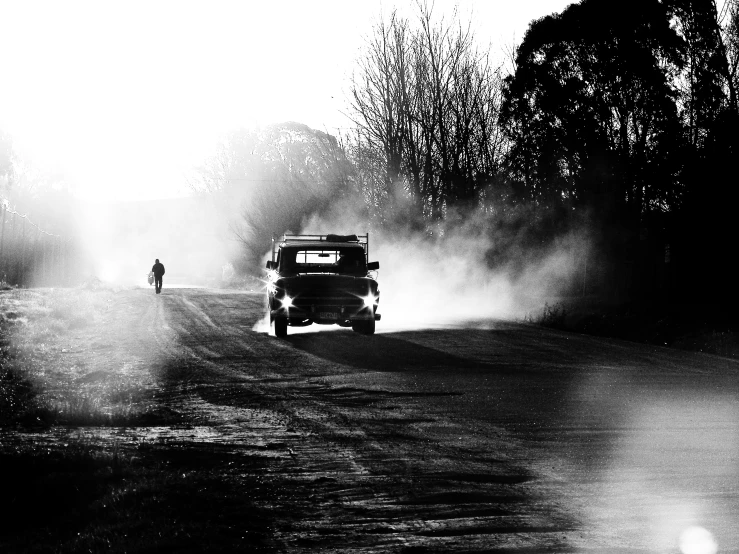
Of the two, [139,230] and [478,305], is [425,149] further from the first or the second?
[139,230]

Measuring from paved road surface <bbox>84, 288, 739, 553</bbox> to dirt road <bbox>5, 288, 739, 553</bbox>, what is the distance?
27 millimetres

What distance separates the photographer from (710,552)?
19.7 ft

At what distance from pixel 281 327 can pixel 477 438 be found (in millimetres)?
13259

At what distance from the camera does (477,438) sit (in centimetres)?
1031

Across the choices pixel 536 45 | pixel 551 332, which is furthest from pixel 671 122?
pixel 551 332

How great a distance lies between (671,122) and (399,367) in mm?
24588

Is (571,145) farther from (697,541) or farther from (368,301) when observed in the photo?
(697,541)

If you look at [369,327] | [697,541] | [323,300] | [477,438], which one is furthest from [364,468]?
[369,327]

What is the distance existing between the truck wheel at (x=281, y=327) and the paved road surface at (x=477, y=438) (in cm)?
169

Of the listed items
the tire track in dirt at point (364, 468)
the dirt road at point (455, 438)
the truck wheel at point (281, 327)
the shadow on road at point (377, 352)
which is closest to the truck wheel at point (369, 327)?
the shadow on road at point (377, 352)

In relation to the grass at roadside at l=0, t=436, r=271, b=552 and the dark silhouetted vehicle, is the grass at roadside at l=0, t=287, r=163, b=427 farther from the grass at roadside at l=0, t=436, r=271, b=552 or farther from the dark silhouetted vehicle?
the dark silhouetted vehicle

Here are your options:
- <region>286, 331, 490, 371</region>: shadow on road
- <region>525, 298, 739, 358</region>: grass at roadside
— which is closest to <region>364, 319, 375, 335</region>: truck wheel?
<region>286, 331, 490, 371</region>: shadow on road

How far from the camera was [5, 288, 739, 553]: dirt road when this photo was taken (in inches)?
262

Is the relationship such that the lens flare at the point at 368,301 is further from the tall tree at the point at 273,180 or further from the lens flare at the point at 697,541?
the tall tree at the point at 273,180
